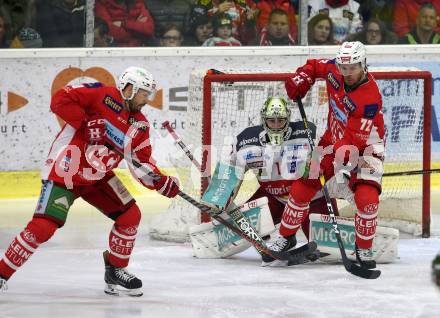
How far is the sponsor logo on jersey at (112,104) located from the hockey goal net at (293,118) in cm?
149

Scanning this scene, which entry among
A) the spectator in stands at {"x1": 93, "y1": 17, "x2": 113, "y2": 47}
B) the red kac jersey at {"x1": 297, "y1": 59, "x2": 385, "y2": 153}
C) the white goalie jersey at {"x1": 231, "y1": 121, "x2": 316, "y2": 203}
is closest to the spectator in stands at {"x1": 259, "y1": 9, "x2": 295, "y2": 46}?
the spectator in stands at {"x1": 93, "y1": 17, "x2": 113, "y2": 47}

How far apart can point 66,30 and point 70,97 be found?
3281mm

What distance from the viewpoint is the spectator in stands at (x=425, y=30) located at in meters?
8.19

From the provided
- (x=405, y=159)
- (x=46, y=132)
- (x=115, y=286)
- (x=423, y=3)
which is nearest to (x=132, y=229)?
(x=115, y=286)

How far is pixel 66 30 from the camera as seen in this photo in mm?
7859

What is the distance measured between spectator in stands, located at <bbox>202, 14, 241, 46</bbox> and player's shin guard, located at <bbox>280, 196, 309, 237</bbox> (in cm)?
259

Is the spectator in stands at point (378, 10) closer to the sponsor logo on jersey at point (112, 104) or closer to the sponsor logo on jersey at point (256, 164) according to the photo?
the sponsor logo on jersey at point (256, 164)

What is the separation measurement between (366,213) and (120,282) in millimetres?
1279

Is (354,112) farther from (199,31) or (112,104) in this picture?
(199,31)

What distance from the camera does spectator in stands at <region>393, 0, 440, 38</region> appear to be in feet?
26.9

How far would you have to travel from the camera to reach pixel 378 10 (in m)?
8.25

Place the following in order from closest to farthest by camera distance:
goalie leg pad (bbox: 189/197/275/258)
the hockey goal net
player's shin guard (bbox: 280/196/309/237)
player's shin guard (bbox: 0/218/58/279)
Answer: player's shin guard (bbox: 0/218/58/279) < player's shin guard (bbox: 280/196/309/237) < goalie leg pad (bbox: 189/197/275/258) < the hockey goal net

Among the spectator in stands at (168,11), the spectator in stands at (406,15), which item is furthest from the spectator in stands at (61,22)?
the spectator in stands at (406,15)

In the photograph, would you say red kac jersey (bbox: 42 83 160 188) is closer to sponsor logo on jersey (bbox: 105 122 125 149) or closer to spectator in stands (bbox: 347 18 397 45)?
sponsor logo on jersey (bbox: 105 122 125 149)
